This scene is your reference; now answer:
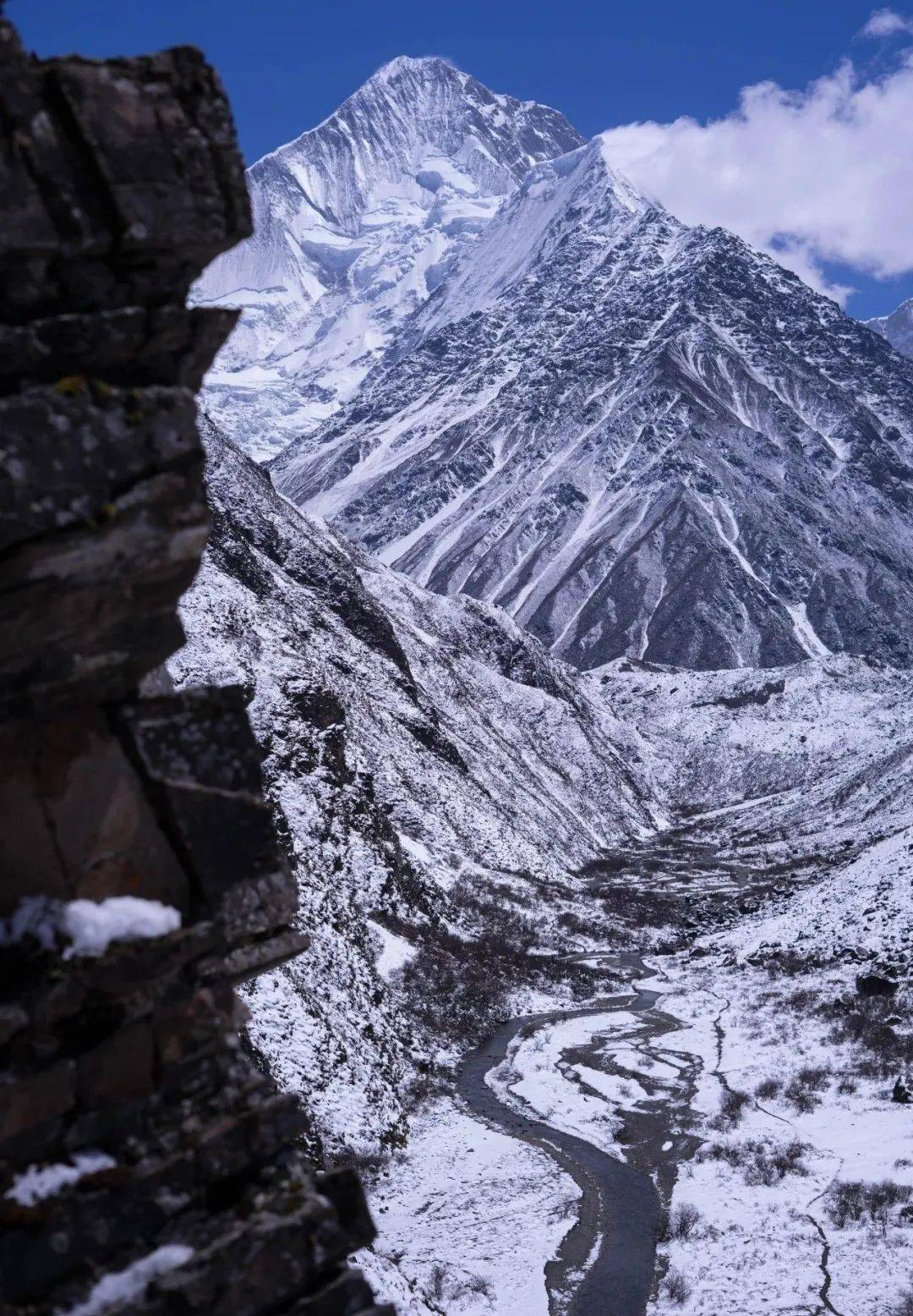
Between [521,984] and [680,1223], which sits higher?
[521,984]

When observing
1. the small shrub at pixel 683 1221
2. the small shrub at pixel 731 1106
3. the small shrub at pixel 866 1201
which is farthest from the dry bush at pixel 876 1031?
the small shrub at pixel 683 1221

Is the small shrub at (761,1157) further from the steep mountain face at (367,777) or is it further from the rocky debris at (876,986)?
the rocky debris at (876,986)

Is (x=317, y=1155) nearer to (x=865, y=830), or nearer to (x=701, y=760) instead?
(x=865, y=830)

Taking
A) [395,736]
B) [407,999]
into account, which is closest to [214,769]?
[407,999]

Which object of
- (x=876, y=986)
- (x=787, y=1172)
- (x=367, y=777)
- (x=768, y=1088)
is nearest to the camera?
(x=787, y=1172)

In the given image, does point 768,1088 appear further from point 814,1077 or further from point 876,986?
point 876,986

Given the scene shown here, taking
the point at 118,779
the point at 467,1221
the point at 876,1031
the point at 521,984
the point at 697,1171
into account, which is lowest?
the point at 697,1171

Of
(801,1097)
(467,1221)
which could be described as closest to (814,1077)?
(801,1097)

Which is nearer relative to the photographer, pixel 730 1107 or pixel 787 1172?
pixel 787 1172

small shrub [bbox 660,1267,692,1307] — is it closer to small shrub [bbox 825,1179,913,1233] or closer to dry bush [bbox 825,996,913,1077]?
small shrub [bbox 825,1179,913,1233]
